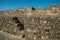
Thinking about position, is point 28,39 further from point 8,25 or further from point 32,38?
point 8,25

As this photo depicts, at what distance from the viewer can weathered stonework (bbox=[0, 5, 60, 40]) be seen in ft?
26.4

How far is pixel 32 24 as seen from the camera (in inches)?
364

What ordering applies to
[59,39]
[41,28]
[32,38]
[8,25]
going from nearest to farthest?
[59,39] < [41,28] < [32,38] < [8,25]

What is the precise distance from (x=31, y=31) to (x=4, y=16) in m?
5.07

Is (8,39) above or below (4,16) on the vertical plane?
below

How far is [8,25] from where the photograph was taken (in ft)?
42.0

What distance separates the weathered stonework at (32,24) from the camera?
8039 millimetres

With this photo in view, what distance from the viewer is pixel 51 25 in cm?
808

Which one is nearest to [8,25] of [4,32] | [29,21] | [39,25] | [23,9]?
[4,32]

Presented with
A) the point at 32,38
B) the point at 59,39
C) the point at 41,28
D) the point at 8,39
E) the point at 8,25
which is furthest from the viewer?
the point at 8,25

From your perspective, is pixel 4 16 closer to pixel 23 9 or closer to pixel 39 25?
pixel 23 9

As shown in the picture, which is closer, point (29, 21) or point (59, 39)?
point (59, 39)

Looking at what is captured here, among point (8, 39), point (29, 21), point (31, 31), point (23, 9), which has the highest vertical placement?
point (23, 9)

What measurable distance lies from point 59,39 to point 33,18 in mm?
2266
